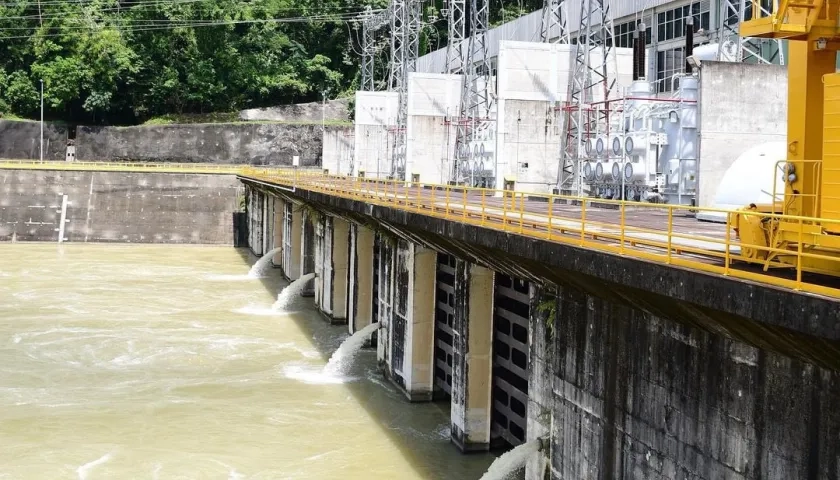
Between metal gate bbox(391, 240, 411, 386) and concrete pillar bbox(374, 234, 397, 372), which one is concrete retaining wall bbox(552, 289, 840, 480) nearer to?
metal gate bbox(391, 240, 411, 386)

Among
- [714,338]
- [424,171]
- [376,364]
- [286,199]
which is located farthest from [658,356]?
[424,171]

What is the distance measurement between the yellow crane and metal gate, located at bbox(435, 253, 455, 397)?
11426mm

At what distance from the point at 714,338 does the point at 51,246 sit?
51.0m

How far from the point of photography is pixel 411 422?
64.4 feet

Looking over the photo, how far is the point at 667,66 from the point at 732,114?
2450cm

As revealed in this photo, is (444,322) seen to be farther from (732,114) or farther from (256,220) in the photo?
(256,220)

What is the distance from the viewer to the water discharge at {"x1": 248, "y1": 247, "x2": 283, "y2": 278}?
43.9m

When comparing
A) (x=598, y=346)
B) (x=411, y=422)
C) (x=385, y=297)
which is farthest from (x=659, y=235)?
(x=385, y=297)

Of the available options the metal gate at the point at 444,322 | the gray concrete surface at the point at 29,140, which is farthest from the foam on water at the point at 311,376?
the gray concrete surface at the point at 29,140

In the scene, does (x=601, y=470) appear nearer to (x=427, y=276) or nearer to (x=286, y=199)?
(x=427, y=276)

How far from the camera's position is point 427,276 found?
69.8ft

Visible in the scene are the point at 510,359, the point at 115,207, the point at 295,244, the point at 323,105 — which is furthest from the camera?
the point at 323,105

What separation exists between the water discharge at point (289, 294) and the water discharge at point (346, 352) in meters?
Result: 9.24

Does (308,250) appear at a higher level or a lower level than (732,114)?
lower
